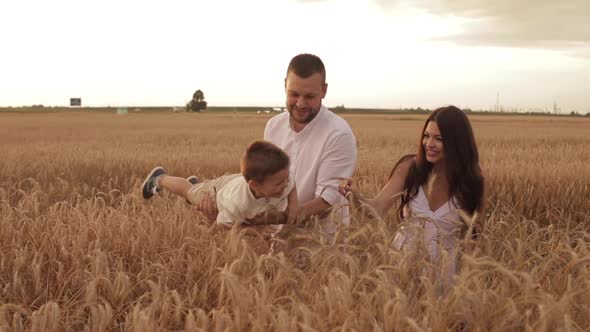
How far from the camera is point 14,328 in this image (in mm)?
1940

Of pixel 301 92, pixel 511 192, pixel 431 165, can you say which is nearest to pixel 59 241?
pixel 301 92

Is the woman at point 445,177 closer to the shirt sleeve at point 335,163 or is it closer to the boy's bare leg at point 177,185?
the shirt sleeve at point 335,163

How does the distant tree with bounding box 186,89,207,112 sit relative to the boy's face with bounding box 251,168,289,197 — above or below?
above

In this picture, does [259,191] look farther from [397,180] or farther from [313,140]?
[397,180]

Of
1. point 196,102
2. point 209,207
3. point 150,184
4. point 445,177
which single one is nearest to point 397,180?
point 445,177

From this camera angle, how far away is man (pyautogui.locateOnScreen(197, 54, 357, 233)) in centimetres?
347

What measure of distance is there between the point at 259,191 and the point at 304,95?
0.71 metres

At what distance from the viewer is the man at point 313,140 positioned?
3469mm

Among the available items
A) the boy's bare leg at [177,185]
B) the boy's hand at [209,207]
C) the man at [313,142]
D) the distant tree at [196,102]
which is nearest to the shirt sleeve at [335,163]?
the man at [313,142]

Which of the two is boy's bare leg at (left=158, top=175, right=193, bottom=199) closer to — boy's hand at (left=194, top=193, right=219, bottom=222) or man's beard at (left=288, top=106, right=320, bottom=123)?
boy's hand at (left=194, top=193, right=219, bottom=222)

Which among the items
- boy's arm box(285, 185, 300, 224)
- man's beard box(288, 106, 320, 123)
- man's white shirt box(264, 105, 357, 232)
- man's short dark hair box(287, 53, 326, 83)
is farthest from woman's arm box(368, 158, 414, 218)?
man's short dark hair box(287, 53, 326, 83)

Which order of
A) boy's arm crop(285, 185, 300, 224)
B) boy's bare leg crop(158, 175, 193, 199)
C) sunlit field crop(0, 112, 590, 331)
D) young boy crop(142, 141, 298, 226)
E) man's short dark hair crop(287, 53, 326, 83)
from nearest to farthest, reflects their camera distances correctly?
sunlit field crop(0, 112, 590, 331)
young boy crop(142, 141, 298, 226)
boy's arm crop(285, 185, 300, 224)
man's short dark hair crop(287, 53, 326, 83)
boy's bare leg crop(158, 175, 193, 199)

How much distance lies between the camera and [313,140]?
3775mm

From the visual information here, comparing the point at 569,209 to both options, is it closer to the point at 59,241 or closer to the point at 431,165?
the point at 431,165
